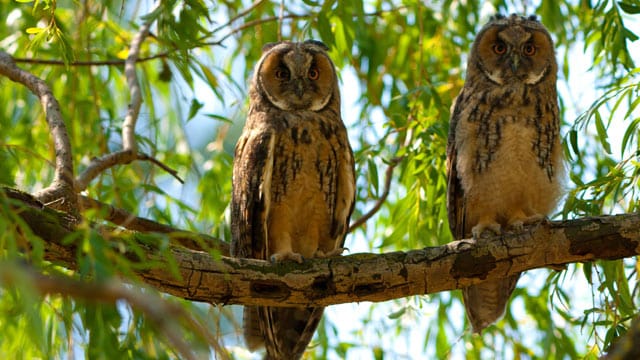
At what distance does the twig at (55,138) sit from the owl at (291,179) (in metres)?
0.70

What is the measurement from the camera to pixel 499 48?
361 cm

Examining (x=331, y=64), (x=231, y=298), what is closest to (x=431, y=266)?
(x=231, y=298)

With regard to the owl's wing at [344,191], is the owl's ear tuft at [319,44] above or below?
above

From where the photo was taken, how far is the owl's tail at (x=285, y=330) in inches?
134

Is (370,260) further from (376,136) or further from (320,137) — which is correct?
(376,136)

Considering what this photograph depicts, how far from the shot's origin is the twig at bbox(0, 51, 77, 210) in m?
2.85

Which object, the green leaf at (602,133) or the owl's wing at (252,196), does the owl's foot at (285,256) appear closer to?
the owl's wing at (252,196)

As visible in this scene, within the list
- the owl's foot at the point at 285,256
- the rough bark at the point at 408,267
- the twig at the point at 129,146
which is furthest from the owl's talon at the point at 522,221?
the twig at the point at 129,146

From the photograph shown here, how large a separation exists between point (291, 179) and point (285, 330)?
64 cm

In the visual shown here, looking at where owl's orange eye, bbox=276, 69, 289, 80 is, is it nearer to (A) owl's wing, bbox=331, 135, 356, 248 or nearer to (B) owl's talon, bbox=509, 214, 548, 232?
(A) owl's wing, bbox=331, 135, 356, 248

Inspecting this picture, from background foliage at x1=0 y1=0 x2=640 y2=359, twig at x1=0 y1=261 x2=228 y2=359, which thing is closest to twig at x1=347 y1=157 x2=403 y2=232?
background foliage at x1=0 y1=0 x2=640 y2=359

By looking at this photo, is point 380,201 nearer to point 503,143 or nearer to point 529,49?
point 503,143

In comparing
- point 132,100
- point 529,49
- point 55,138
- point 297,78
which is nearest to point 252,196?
point 297,78

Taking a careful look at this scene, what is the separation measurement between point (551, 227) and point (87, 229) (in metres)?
1.63
